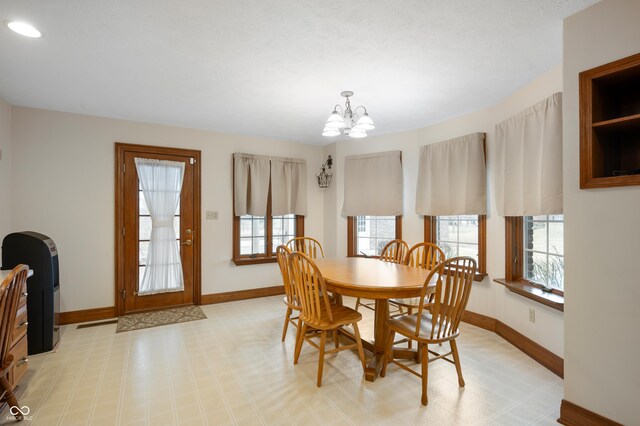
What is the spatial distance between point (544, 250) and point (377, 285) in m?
1.76

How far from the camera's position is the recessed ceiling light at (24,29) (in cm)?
193

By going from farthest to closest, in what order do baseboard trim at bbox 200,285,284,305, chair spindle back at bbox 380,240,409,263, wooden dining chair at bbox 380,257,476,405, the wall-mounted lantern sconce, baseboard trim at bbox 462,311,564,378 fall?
1. the wall-mounted lantern sconce
2. baseboard trim at bbox 200,285,284,305
3. chair spindle back at bbox 380,240,409,263
4. baseboard trim at bbox 462,311,564,378
5. wooden dining chair at bbox 380,257,476,405

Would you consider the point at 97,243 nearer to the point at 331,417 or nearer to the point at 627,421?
the point at 331,417

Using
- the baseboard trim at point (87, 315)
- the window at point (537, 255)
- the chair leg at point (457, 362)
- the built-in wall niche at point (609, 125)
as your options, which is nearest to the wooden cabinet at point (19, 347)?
the baseboard trim at point (87, 315)

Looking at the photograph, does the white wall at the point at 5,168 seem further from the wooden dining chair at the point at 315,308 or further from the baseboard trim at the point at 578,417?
the baseboard trim at the point at 578,417

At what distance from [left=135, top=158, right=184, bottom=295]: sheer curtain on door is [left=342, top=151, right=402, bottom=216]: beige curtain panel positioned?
247 cm

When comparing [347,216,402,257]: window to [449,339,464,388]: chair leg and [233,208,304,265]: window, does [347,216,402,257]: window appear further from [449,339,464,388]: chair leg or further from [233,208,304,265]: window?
[449,339,464,388]: chair leg

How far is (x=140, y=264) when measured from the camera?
13.0ft

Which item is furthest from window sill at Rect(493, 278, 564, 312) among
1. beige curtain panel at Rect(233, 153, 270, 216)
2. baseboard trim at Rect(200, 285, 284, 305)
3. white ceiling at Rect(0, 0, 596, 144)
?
beige curtain panel at Rect(233, 153, 270, 216)

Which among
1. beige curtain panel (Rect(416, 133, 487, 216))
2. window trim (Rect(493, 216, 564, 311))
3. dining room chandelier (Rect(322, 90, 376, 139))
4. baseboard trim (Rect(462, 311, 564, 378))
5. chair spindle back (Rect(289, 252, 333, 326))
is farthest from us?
beige curtain panel (Rect(416, 133, 487, 216))

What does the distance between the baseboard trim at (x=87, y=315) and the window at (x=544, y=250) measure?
4769mm

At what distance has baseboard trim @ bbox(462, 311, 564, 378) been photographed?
96.8 inches

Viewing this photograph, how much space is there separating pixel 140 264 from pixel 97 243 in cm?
54

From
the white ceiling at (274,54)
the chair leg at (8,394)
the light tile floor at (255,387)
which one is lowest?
the light tile floor at (255,387)
